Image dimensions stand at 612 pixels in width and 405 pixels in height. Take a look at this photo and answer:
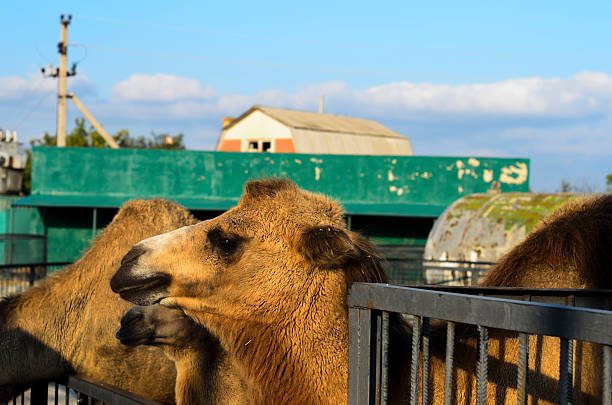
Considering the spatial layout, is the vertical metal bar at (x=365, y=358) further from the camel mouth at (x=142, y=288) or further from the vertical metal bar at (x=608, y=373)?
the camel mouth at (x=142, y=288)

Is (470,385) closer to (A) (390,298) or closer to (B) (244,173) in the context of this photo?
(A) (390,298)

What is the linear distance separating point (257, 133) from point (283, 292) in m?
33.0

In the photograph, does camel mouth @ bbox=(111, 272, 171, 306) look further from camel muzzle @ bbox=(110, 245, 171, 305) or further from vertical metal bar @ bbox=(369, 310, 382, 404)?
vertical metal bar @ bbox=(369, 310, 382, 404)

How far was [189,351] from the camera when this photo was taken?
15.5 feet

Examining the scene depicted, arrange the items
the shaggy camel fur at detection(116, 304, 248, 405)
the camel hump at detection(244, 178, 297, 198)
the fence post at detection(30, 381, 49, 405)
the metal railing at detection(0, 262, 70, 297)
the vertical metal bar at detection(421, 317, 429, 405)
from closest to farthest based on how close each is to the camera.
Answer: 1. the vertical metal bar at detection(421, 317, 429, 405)
2. the camel hump at detection(244, 178, 297, 198)
3. the fence post at detection(30, 381, 49, 405)
4. the shaggy camel fur at detection(116, 304, 248, 405)
5. the metal railing at detection(0, 262, 70, 297)

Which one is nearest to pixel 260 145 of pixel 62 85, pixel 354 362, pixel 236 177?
pixel 62 85

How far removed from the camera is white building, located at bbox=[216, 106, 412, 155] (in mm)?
34312

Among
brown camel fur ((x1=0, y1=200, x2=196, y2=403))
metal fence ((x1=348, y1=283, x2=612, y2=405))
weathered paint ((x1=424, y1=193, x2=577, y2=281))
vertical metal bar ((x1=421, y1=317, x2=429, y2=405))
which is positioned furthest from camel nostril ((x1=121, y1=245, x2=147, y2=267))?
weathered paint ((x1=424, y1=193, x2=577, y2=281))

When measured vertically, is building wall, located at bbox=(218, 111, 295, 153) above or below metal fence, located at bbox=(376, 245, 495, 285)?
above

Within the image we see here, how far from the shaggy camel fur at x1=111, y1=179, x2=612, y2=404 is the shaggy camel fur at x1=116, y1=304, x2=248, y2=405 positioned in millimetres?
1309

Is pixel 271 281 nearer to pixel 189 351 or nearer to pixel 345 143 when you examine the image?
pixel 189 351

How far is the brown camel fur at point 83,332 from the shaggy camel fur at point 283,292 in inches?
99.5

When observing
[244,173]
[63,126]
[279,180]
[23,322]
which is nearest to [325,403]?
[279,180]

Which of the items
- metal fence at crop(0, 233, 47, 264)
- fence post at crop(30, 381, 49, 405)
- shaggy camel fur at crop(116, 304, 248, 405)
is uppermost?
shaggy camel fur at crop(116, 304, 248, 405)
